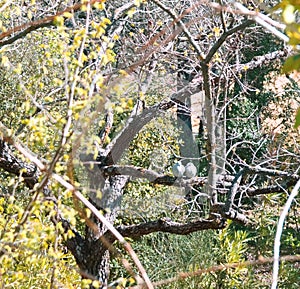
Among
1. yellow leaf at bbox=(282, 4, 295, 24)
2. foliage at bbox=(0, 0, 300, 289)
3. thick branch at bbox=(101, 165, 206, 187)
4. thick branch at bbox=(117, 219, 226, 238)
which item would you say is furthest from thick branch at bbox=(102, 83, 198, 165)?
yellow leaf at bbox=(282, 4, 295, 24)

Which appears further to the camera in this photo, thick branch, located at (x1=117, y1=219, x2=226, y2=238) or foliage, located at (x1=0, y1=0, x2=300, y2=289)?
thick branch, located at (x1=117, y1=219, x2=226, y2=238)

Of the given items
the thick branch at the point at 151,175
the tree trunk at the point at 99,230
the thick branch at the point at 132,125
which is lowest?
the tree trunk at the point at 99,230

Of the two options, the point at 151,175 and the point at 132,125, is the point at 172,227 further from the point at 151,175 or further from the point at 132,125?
the point at 132,125

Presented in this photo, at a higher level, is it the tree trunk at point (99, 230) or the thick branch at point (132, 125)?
the thick branch at point (132, 125)

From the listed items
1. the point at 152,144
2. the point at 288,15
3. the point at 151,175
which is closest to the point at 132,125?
the point at 151,175

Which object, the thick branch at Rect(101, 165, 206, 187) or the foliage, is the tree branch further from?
the thick branch at Rect(101, 165, 206, 187)

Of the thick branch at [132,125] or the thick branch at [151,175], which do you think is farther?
the thick branch at [132,125]

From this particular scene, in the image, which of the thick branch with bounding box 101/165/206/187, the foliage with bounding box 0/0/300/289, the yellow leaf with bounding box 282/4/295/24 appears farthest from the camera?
the thick branch with bounding box 101/165/206/187

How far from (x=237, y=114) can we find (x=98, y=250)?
3779 mm

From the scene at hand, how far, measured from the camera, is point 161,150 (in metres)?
6.68

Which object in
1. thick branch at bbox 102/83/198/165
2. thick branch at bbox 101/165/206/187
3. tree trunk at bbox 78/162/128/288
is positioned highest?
thick branch at bbox 102/83/198/165

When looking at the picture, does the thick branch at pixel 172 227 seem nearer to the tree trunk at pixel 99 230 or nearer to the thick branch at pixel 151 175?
the tree trunk at pixel 99 230

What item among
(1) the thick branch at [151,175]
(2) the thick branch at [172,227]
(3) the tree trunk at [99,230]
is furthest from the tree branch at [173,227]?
(1) the thick branch at [151,175]

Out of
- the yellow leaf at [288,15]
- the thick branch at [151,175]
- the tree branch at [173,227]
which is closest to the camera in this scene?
the yellow leaf at [288,15]
